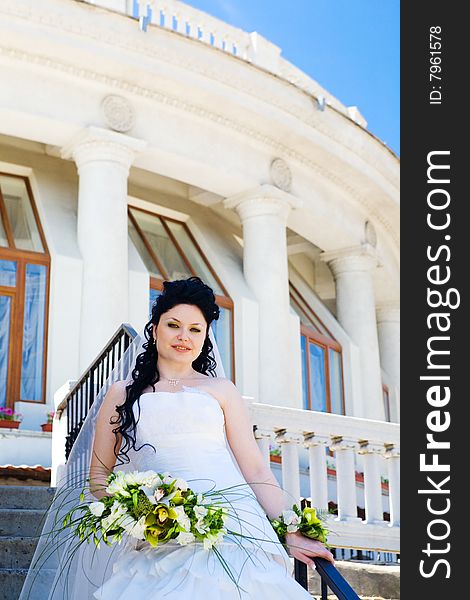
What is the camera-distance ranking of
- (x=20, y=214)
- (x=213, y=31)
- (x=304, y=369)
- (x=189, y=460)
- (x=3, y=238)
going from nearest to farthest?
(x=189, y=460) < (x=3, y=238) < (x=20, y=214) < (x=213, y=31) < (x=304, y=369)

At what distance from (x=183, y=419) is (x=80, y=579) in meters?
1.31

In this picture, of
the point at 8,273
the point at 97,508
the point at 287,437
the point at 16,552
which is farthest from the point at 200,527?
the point at 8,273

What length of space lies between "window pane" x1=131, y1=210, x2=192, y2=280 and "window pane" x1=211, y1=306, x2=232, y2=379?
107 cm

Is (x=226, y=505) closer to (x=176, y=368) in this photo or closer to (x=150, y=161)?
(x=176, y=368)

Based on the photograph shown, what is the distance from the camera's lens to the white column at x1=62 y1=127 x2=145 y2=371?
13.6 metres

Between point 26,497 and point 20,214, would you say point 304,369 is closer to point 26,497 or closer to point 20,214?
point 20,214

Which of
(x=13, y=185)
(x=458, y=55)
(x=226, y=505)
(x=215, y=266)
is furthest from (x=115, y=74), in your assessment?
(x=226, y=505)

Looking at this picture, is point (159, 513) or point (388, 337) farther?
point (388, 337)

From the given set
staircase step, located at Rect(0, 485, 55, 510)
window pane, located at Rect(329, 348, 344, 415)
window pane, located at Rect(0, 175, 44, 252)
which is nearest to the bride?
staircase step, located at Rect(0, 485, 55, 510)

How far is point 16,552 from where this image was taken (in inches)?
260

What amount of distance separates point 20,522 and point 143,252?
9.75 metres

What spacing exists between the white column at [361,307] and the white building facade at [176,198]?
0.03 m

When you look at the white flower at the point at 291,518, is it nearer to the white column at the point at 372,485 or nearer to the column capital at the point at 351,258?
the white column at the point at 372,485

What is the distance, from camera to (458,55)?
888cm
